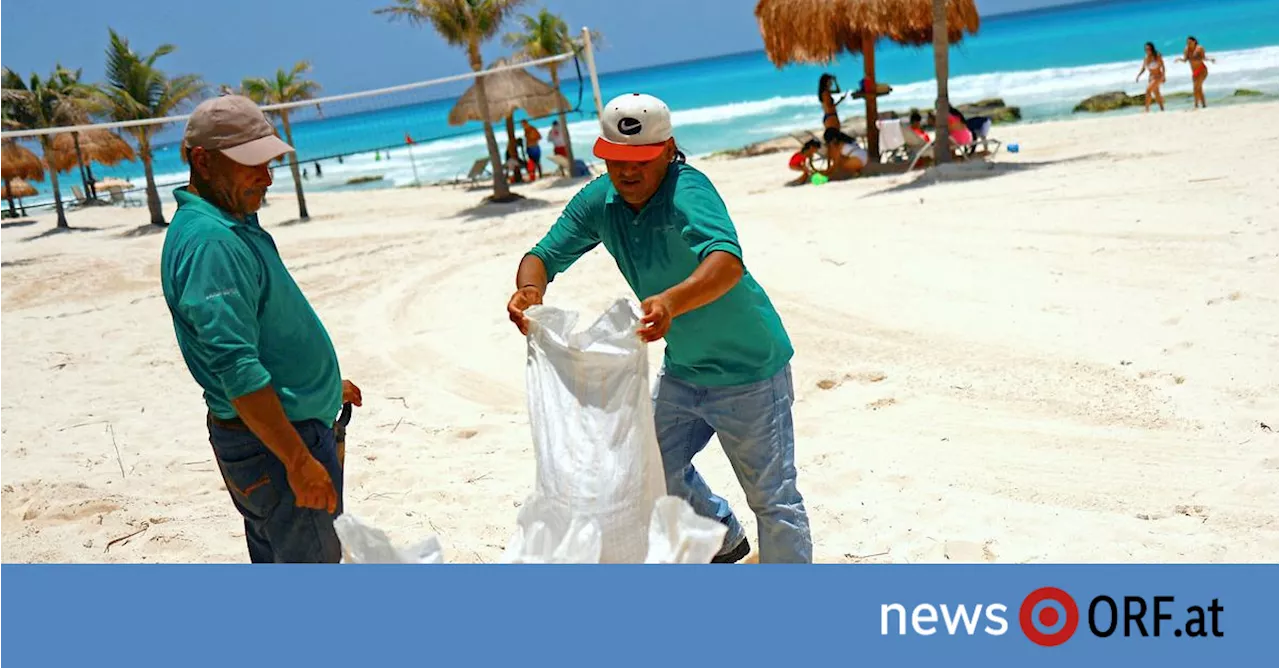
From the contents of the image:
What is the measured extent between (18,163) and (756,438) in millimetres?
26711

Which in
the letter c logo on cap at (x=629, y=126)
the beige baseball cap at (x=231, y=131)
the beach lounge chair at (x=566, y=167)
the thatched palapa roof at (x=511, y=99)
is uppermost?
the thatched palapa roof at (x=511, y=99)

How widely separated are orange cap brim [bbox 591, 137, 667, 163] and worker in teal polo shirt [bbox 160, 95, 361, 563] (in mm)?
741

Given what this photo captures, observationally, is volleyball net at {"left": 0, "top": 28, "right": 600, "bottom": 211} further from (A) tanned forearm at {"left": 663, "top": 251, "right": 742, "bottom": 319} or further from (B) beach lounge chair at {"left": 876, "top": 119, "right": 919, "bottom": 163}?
(B) beach lounge chair at {"left": 876, "top": 119, "right": 919, "bottom": 163}

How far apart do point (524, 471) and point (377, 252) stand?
7.01 metres

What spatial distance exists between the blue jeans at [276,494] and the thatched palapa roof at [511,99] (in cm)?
1662

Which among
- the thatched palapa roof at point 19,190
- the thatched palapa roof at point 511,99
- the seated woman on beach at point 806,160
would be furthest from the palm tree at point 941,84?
the thatched palapa roof at point 19,190

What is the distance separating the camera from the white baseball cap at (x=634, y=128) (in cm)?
230

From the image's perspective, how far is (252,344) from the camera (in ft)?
6.86

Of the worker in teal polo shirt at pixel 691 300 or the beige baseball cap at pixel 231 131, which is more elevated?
the beige baseball cap at pixel 231 131

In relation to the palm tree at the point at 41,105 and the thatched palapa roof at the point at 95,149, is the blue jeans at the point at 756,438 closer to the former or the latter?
the palm tree at the point at 41,105

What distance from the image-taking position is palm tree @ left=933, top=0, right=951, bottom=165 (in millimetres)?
11562
